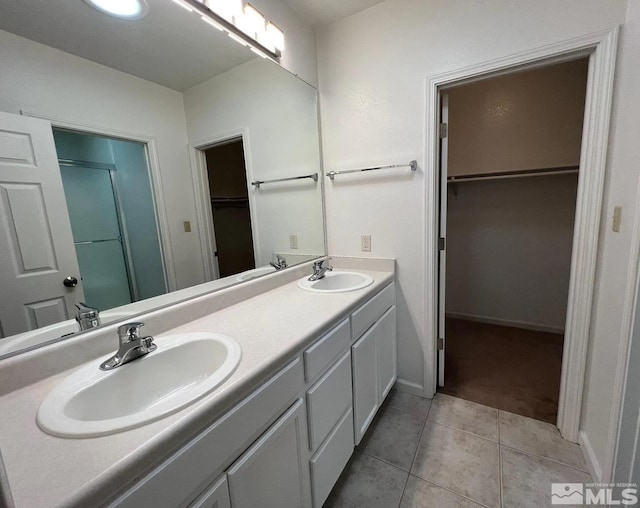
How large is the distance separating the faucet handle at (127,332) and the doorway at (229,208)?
531 mm

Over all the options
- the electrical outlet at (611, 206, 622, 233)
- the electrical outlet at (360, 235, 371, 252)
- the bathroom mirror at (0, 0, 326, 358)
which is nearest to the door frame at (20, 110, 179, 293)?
the bathroom mirror at (0, 0, 326, 358)

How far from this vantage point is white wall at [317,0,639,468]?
3.82 feet

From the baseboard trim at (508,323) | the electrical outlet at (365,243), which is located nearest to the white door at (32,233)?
the electrical outlet at (365,243)

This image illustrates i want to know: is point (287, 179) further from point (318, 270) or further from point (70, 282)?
point (70, 282)

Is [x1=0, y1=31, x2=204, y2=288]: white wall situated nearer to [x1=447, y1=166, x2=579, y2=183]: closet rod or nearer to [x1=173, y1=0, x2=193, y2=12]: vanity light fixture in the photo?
[x1=173, y1=0, x2=193, y2=12]: vanity light fixture

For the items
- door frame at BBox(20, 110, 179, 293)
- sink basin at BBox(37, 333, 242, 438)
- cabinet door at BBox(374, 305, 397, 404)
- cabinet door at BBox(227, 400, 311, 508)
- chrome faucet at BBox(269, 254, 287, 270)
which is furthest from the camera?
chrome faucet at BBox(269, 254, 287, 270)

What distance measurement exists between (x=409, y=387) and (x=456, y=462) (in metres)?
0.55

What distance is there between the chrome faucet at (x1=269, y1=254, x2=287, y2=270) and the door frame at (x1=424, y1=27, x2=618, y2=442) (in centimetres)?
89

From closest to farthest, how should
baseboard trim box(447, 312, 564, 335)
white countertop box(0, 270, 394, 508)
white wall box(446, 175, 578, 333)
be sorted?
white countertop box(0, 270, 394, 508), white wall box(446, 175, 578, 333), baseboard trim box(447, 312, 564, 335)

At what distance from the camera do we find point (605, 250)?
1.23 m

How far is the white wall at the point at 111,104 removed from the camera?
0.80 meters

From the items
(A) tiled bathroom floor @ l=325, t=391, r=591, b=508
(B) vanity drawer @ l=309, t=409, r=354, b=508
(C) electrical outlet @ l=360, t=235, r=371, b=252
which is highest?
(C) electrical outlet @ l=360, t=235, r=371, b=252

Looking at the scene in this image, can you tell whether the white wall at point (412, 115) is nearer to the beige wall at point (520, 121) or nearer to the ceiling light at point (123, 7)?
the beige wall at point (520, 121)

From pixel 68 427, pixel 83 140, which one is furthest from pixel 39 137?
pixel 68 427
